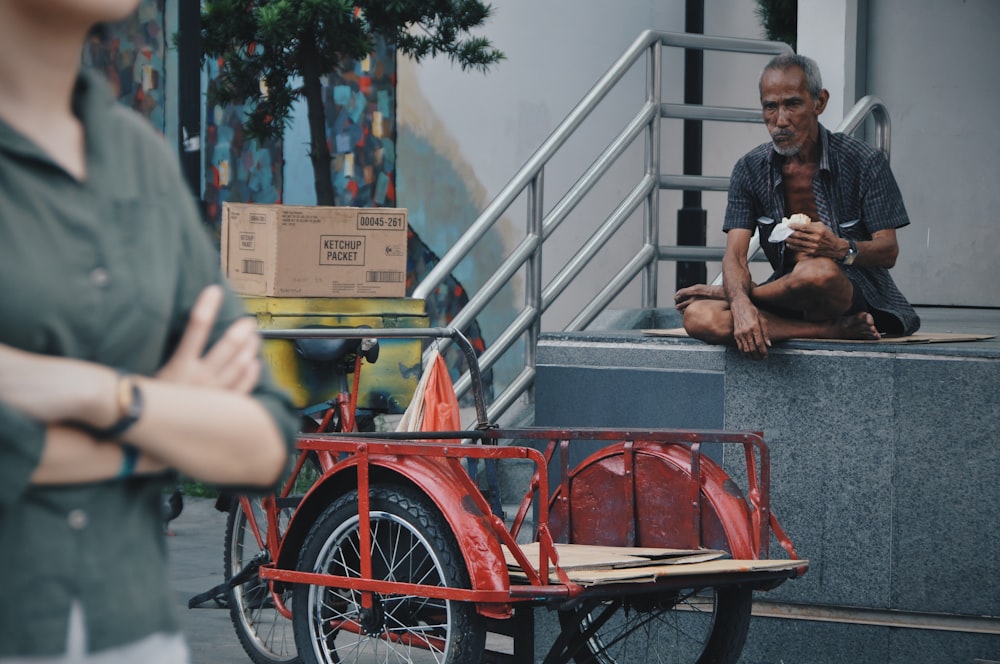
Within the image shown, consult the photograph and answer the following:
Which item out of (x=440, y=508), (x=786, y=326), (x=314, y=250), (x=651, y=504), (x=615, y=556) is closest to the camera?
(x=440, y=508)

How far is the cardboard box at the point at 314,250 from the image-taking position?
642 centimetres

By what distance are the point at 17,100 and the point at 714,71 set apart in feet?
41.3

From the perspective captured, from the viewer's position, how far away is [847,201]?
19.0 feet

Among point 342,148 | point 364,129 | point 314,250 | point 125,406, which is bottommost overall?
point 125,406

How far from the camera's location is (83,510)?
1.51 meters

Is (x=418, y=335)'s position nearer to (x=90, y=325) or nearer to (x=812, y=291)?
(x=812, y=291)

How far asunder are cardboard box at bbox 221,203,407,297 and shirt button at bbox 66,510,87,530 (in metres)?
4.91

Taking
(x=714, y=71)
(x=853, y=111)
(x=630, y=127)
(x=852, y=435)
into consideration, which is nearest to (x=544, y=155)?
(x=630, y=127)

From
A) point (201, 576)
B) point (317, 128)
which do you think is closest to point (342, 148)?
point (317, 128)

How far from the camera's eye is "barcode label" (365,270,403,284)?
6.68 metres

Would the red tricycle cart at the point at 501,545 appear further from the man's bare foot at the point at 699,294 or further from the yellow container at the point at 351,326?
the man's bare foot at the point at 699,294

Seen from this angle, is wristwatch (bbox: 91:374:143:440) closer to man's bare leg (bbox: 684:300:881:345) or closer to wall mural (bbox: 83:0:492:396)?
man's bare leg (bbox: 684:300:881:345)

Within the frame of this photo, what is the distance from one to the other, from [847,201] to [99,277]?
4631 millimetres

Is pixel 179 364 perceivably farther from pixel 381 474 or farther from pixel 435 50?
pixel 435 50
